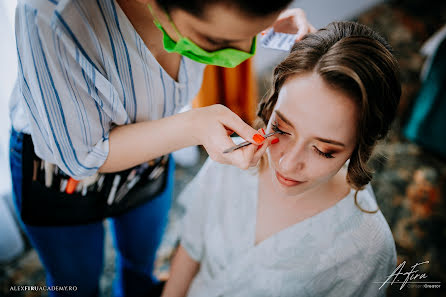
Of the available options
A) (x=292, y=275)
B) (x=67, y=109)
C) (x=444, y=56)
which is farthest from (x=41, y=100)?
(x=444, y=56)

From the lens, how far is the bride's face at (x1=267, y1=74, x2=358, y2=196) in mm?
696

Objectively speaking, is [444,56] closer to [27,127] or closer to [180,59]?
[180,59]

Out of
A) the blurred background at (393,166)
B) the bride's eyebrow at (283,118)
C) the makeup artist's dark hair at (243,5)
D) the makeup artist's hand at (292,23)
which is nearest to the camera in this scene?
the makeup artist's dark hair at (243,5)

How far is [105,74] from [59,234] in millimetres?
583

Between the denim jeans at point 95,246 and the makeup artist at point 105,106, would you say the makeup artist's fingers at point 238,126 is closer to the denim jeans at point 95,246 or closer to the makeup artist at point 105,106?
the makeup artist at point 105,106

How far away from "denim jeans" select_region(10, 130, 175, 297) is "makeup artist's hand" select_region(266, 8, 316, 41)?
2.12 ft

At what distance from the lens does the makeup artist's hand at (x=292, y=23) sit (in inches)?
33.8

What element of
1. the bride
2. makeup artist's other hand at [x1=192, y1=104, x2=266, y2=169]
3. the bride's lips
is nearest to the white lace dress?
the bride

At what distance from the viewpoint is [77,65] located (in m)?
0.59

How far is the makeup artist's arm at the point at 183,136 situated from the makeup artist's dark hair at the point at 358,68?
229 mm

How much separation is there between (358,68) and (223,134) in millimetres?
342

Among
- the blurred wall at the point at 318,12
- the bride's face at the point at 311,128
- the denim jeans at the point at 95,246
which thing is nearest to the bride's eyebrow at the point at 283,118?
the bride's face at the point at 311,128

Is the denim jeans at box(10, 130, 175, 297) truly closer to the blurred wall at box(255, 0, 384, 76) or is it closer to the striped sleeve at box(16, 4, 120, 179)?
the striped sleeve at box(16, 4, 120, 179)

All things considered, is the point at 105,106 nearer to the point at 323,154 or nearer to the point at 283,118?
the point at 283,118
